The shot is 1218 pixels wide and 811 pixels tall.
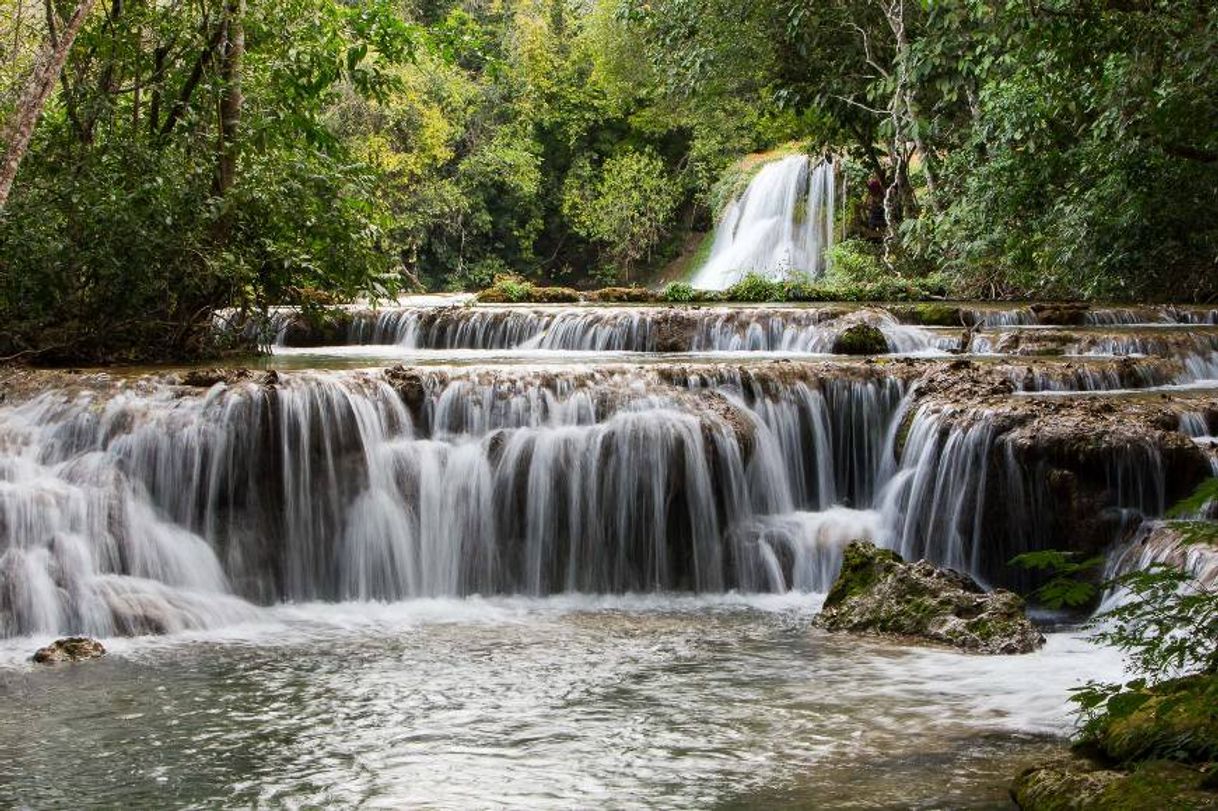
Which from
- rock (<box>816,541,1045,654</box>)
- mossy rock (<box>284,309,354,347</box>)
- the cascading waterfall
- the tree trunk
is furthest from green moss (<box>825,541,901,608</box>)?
mossy rock (<box>284,309,354,347</box>)

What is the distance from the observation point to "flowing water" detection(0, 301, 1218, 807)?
19.5ft

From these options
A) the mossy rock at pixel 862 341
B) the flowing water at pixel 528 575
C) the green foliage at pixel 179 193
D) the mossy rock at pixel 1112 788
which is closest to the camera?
the mossy rock at pixel 1112 788

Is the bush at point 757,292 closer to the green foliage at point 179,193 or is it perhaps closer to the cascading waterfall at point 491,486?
the green foliage at point 179,193

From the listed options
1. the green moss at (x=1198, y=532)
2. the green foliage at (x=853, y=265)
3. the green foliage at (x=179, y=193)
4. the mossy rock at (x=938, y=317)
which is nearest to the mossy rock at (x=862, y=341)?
the mossy rock at (x=938, y=317)

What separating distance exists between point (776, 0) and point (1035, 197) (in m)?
7.58

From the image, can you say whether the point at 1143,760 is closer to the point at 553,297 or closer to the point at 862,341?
the point at 862,341

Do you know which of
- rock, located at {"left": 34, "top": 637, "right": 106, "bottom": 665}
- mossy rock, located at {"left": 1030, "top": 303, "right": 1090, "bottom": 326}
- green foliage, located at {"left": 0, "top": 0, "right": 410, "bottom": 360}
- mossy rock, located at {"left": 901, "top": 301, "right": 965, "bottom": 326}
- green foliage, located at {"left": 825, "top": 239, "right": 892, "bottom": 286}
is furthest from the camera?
green foliage, located at {"left": 825, "top": 239, "right": 892, "bottom": 286}

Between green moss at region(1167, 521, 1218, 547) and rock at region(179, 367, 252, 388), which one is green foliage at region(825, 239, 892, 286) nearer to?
rock at region(179, 367, 252, 388)

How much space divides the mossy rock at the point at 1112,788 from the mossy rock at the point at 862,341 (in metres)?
10.4

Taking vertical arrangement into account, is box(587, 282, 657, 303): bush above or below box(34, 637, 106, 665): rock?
above

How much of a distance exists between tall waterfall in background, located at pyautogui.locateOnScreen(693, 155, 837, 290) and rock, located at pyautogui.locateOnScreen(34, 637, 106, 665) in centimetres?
2309

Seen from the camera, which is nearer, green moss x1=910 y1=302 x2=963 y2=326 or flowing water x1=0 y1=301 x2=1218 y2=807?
flowing water x1=0 y1=301 x2=1218 y2=807

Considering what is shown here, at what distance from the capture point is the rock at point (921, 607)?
7.94 meters

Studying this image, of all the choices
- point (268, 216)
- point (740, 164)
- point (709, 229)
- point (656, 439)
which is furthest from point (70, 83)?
point (709, 229)
